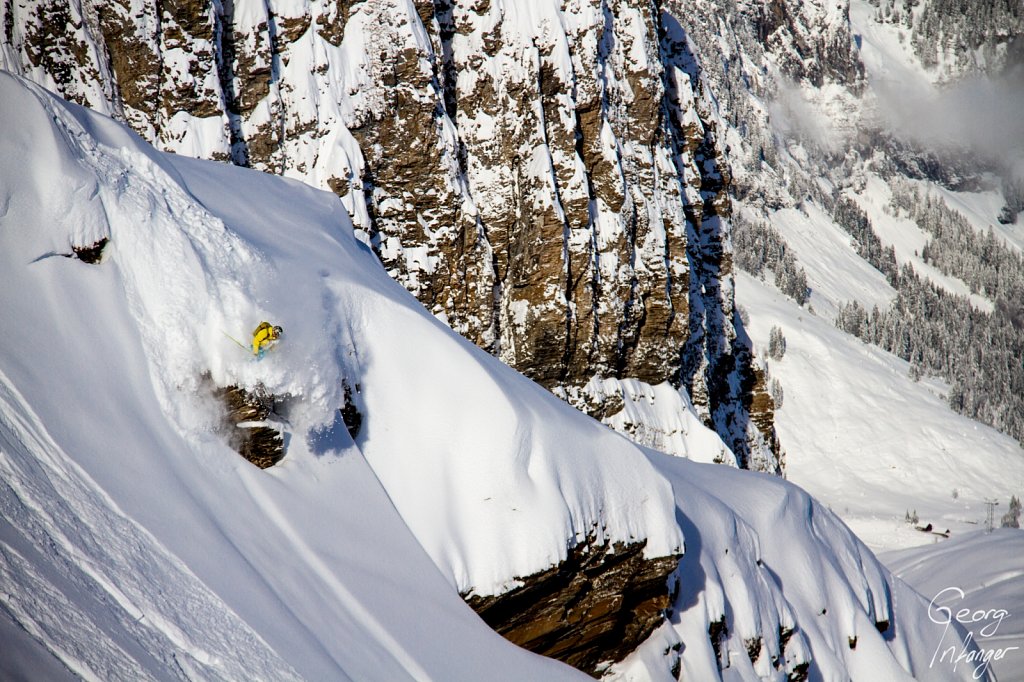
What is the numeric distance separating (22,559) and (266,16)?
22.8 m

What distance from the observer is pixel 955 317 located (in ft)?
362

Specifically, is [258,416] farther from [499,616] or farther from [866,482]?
[866,482]

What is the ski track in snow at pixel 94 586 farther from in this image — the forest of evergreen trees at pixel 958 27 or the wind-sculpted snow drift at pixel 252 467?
the forest of evergreen trees at pixel 958 27

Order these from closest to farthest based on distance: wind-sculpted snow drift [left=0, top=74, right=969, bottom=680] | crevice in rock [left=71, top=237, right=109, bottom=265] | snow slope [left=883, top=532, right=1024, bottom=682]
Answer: wind-sculpted snow drift [left=0, top=74, right=969, bottom=680] < crevice in rock [left=71, top=237, right=109, bottom=265] < snow slope [left=883, top=532, right=1024, bottom=682]

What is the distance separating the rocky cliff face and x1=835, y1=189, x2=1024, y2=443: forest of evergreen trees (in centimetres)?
6223

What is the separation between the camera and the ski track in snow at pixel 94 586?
4383mm

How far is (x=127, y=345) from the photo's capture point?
21.5ft

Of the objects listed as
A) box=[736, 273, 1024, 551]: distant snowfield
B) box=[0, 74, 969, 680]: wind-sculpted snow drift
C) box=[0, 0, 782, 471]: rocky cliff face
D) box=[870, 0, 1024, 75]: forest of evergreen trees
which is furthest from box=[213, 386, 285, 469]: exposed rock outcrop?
box=[870, 0, 1024, 75]: forest of evergreen trees

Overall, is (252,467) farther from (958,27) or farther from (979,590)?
(958,27)

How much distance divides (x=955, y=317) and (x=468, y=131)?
101942 millimetres

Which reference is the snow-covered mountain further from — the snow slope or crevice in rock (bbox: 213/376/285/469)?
the snow slope

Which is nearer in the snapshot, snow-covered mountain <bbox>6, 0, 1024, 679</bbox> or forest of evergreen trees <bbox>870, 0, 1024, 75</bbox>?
snow-covered mountain <bbox>6, 0, 1024, 679</bbox>

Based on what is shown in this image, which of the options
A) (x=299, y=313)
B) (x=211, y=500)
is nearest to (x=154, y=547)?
(x=211, y=500)

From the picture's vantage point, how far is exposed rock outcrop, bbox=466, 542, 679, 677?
812 centimetres
